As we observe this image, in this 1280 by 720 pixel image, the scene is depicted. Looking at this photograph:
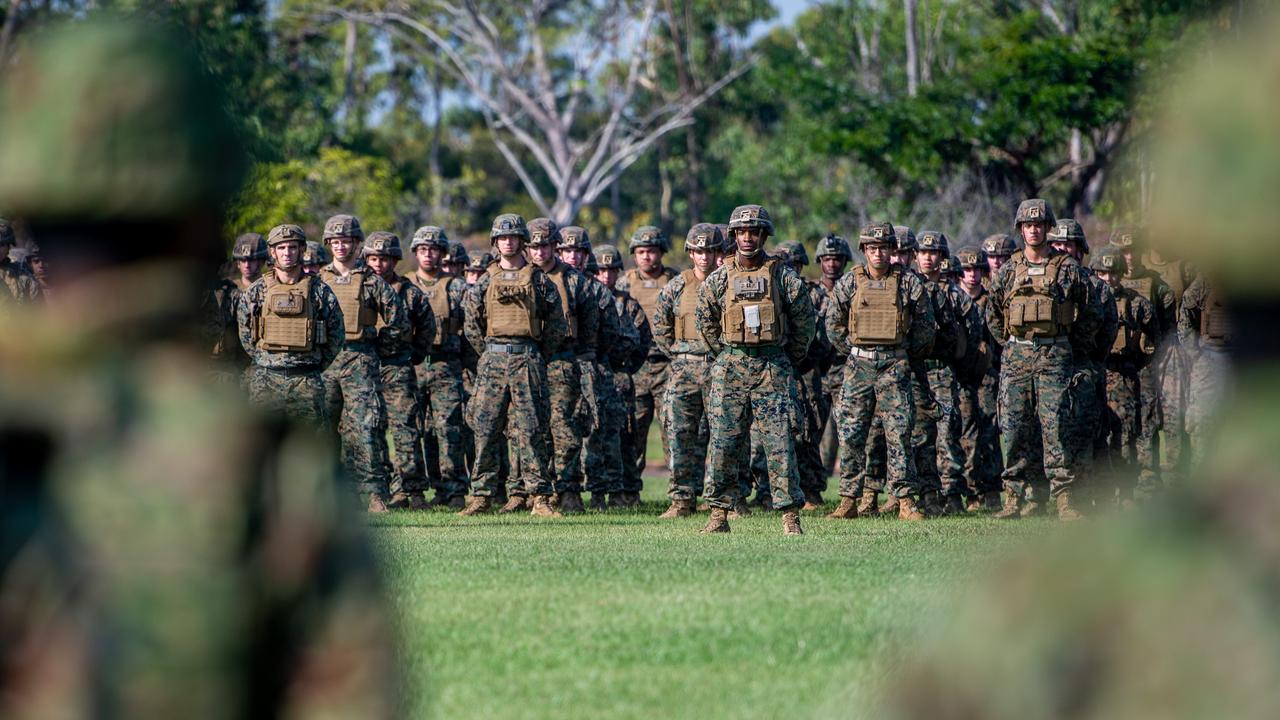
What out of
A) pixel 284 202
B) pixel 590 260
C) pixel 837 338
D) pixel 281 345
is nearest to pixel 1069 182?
pixel 284 202

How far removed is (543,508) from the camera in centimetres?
1716

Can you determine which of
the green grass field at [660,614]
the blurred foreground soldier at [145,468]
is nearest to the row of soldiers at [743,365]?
the green grass field at [660,614]

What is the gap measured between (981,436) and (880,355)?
7.69 feet

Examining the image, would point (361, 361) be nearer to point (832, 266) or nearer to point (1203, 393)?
point (832, 266)

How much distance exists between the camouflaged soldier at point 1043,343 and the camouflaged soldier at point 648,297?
489 cm

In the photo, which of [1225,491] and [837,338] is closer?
[1225,491]

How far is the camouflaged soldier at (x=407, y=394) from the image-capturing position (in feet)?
58.9

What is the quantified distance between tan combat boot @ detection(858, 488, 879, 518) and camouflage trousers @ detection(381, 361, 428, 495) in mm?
4070

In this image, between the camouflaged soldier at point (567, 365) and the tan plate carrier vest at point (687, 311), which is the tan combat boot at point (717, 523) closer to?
the camouflaged soldier at point (567, 365)

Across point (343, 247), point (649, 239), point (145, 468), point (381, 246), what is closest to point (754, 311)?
point (343, 247)

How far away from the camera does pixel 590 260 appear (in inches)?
844

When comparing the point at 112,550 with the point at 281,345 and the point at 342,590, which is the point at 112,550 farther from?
the point at 281,345

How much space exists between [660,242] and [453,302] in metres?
2.81

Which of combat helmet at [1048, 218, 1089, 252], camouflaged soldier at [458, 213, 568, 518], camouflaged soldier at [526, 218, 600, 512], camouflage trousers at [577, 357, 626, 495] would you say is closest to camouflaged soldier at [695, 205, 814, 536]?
camouflaged soldier at [458, 213, 568, 518]
